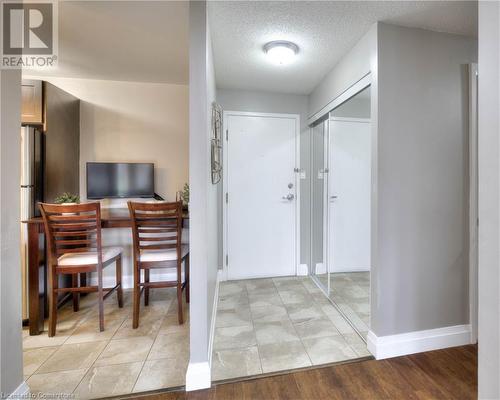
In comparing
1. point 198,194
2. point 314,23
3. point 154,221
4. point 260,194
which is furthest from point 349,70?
point 154,221

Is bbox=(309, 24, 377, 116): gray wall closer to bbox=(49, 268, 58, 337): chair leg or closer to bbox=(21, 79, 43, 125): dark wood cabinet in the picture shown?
bbox=(21, 79, 43, 125): dark wood cabinet

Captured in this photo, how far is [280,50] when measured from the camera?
6.27ft

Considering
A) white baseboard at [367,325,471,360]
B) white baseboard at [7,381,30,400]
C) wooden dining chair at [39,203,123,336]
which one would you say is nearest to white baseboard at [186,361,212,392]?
white baseboard at [7,381,30,400]

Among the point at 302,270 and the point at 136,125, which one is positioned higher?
the point at 136,125

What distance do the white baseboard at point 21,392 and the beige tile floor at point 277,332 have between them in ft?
3.25

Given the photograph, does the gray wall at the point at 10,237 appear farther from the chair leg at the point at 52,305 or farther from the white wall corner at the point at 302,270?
the white wall corner at the point at 302,270

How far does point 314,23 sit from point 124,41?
1.53m

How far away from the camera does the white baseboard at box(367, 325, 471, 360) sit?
162 centimetres

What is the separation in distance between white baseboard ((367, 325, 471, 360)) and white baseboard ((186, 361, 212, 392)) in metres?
1.13

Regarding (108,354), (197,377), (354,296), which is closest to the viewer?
(197,377)

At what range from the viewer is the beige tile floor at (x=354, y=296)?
2041 millimetres

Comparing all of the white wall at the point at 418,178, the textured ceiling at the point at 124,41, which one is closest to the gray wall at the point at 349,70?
the white wall at the point at 418,178

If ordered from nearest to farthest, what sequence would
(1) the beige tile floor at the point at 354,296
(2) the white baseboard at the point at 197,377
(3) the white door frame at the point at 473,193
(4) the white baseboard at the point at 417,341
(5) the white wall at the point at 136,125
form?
1. (2) the white baseboard at the point at 197,377
2. (4) the white baseboard at the point at 417,341
3. (3) the white door frame at the point at 473,193
4. (1) the beige tile floor at the point at 354,296
5. (5) the white wall at the point at 136,125
